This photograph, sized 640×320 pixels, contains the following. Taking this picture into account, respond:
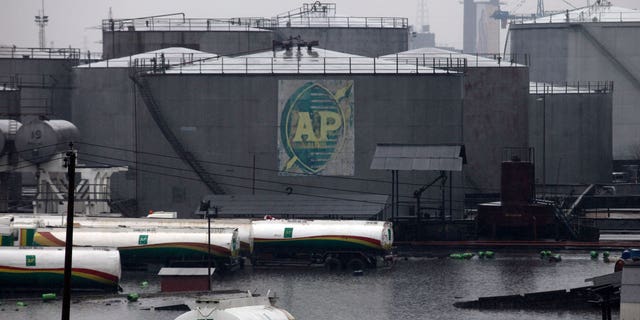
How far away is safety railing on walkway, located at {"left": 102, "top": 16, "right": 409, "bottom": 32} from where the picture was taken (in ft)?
349

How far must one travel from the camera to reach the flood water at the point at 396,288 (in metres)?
50.3

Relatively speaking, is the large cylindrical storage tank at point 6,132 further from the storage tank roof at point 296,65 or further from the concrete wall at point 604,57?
the concrete wall at point 604,57

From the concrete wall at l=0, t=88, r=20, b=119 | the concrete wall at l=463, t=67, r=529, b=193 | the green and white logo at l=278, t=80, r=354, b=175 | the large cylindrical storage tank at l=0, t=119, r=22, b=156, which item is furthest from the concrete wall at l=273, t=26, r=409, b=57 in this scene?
the large cylindrical storage tank at l=0, t=119, r=22, b=156

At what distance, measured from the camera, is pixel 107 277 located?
182 ft

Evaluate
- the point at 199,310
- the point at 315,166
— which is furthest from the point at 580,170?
the point at 199,310

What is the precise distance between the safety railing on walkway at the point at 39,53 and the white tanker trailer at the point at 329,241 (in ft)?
153

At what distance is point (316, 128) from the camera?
255 feet

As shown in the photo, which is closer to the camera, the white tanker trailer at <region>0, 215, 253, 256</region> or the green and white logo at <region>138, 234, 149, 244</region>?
the green and white logo at <region>138, 234, 149, 244</region>

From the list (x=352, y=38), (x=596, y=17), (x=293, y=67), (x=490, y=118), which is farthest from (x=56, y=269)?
(x=596, y=17)

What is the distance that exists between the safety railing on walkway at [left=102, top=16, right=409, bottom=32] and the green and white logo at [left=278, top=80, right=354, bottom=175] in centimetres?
2940

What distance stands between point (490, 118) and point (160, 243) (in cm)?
3542

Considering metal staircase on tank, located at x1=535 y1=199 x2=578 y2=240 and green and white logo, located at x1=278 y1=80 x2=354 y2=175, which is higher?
green and white logo, located at x1=278 y1=80 x2=354 y2=175

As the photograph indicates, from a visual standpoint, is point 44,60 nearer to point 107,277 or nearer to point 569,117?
point 569,117

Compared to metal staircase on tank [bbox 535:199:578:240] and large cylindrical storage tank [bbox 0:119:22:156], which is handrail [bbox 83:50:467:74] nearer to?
large cylindrical storage tank [bbox 0:119:22:156]
